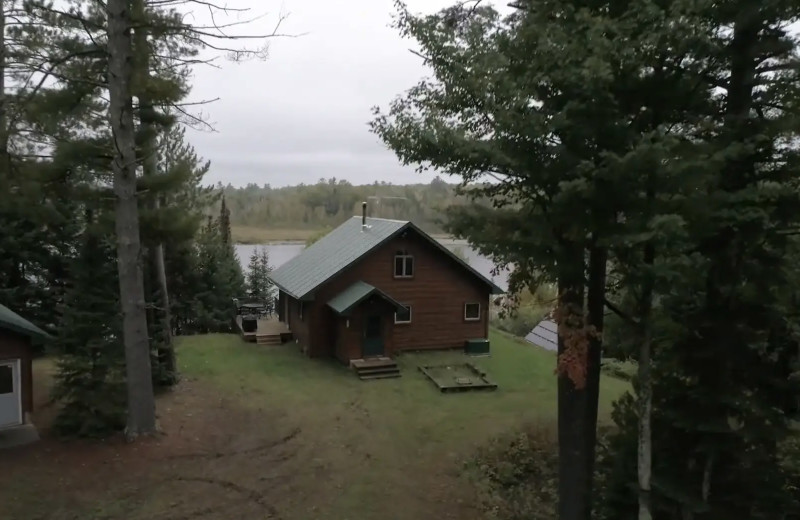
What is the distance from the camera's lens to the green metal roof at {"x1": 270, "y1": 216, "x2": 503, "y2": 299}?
2025 centimetres

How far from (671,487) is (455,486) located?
4.35 m

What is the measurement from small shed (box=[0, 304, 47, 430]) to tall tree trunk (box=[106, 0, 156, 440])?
177cm

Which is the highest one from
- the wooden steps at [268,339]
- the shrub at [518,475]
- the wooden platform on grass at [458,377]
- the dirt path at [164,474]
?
the wooden steps at [268,339]

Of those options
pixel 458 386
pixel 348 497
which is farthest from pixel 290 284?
pixel 348 497

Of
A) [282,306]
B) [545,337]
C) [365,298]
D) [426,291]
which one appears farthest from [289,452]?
[545,337]

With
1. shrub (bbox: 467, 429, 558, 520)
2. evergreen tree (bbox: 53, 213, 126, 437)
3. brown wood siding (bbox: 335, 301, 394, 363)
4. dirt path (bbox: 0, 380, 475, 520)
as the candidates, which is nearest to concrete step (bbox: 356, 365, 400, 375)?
brown wood siding (bbox: 335, 301, 394, 363)

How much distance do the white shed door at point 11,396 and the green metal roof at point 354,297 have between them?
→ 9086 millimetres

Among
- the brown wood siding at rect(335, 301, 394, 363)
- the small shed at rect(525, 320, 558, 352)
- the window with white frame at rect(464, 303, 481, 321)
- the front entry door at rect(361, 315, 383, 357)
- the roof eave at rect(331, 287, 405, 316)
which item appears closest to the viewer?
the roof eave at rect(331, 287, 405, 316)

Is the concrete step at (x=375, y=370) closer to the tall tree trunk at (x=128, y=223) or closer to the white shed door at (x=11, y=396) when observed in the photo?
the tall tree trunk at (x=128, y=223)

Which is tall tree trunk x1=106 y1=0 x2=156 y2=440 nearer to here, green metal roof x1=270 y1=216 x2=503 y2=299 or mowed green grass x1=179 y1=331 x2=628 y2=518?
mowed green grass x1=179 y1=331 x2=628 y2=518

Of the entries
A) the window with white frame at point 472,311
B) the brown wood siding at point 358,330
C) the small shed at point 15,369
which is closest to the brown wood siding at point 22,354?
the small shed at point 15,369

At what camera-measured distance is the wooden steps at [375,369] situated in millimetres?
18250

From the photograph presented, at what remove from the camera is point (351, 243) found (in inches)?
876

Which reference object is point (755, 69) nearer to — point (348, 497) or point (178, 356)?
point (348, 497)
